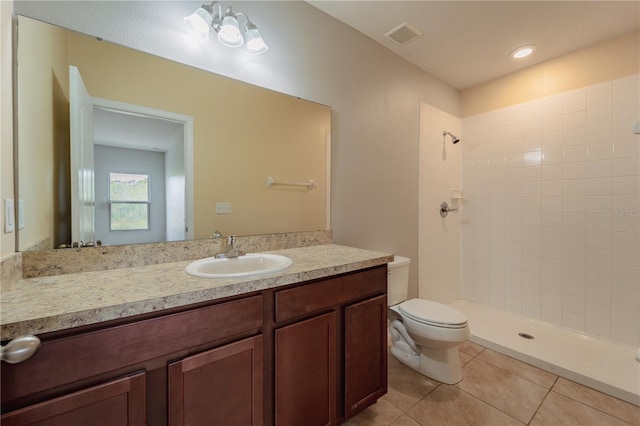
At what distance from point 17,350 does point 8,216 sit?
565 millimetres

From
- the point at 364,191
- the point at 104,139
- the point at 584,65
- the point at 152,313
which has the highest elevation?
the point at 584,65

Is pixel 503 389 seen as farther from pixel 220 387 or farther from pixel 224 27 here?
pixel 224 27

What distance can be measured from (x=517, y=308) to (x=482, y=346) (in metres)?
0.75

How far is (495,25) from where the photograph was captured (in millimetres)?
1907

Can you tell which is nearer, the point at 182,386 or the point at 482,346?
the point at 182,386

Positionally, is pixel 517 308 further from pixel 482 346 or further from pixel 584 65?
pixel 584 65

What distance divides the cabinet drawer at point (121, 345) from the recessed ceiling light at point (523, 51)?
285 cm

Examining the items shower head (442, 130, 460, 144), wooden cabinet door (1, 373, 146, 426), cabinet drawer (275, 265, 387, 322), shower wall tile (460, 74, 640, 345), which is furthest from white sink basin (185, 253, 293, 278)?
shower wall tile (460, 74, 640, 345)

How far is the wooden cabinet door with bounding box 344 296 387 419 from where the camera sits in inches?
49.1

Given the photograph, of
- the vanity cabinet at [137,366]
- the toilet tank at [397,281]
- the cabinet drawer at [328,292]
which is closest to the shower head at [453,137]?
the toilet tank at [397,281]

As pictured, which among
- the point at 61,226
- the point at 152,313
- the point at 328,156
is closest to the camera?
the point at 152,313

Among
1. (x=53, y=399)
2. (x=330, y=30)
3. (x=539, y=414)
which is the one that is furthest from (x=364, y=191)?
(x=53, y=399)

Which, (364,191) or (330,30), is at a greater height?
(330,30)

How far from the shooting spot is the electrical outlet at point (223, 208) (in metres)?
1.43
